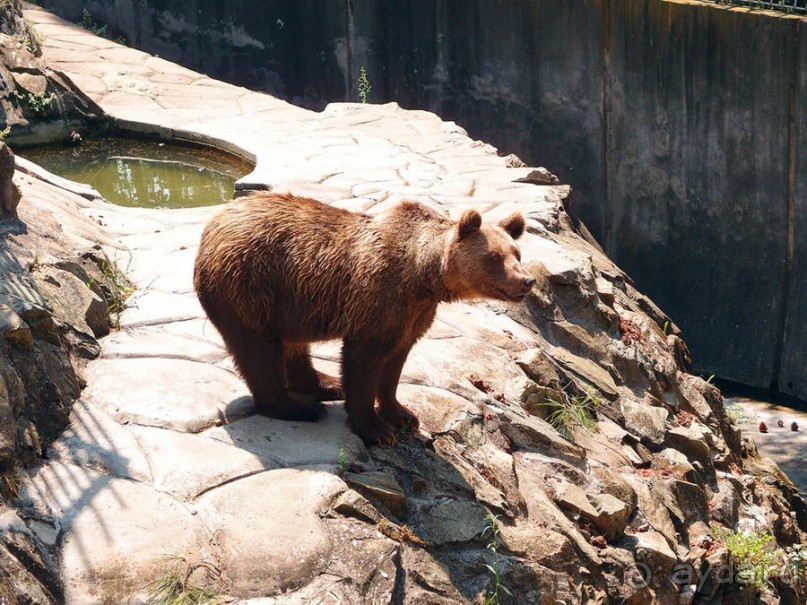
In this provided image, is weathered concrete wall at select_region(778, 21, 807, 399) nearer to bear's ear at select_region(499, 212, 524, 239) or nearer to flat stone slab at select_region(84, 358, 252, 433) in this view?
bear's ear at select_region(499, 212, 524, 239)

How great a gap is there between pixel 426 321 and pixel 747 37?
6.62 m

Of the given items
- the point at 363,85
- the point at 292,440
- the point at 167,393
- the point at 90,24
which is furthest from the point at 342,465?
the point at 90,24

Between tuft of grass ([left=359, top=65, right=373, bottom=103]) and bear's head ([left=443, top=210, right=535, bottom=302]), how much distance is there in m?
8.91

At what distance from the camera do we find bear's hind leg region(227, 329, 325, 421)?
5273 mm

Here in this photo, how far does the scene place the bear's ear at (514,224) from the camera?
5.52 meters

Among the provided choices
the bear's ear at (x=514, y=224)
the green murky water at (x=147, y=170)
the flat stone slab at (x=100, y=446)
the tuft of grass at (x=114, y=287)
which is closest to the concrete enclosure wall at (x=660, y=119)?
the green murky water at (x=147, y=170)

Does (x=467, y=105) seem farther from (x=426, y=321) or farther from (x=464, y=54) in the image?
(x=426, y=321)

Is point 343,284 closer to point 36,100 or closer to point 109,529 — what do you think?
point 109,529

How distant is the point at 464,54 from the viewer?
43.3 feet

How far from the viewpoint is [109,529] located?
14.5 feet

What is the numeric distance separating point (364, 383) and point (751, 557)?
2945mm

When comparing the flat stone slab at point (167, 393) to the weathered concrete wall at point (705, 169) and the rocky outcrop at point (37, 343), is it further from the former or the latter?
the weathered concrete wall at point (705, 169)

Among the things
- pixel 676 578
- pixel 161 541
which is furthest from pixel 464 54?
pixel 161 541

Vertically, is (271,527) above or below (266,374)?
below
